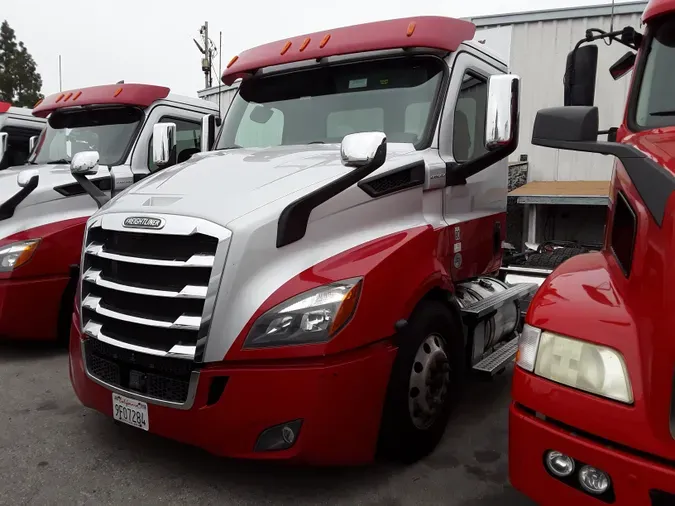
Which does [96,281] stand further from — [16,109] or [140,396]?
[16,109]

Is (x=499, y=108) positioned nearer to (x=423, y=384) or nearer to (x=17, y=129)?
(x=423, y=384)

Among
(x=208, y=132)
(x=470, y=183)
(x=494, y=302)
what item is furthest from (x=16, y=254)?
(x=494, y=302)

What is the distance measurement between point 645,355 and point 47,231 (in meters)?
4.86

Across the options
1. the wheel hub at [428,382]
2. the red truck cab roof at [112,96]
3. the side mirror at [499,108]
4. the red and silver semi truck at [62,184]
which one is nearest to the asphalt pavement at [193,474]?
the wheel hub at [428,382]

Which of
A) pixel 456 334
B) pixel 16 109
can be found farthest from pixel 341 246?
pixel 16 109

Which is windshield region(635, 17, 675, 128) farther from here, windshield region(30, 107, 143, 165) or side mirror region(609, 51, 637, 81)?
windshield region(30, 107, 143, 165)

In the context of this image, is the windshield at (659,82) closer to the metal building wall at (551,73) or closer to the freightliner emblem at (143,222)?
the freightliner emblem at (143,222)

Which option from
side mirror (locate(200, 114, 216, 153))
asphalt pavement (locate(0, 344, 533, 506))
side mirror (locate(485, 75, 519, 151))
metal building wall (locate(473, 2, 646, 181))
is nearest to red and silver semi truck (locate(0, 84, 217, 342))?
side mirror (locate(200, 114, 216, 153))

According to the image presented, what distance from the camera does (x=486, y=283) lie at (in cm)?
450

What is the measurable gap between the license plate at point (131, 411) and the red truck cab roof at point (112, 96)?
164 inches

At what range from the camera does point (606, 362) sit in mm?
2020

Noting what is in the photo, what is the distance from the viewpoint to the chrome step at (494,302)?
3805 millimetres

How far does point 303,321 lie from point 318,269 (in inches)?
11.7

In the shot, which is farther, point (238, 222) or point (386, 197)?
point (386, 197)
